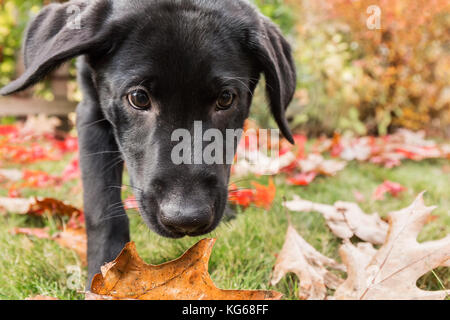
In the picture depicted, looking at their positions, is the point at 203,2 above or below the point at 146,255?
above

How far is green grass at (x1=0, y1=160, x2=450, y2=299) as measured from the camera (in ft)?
5.65

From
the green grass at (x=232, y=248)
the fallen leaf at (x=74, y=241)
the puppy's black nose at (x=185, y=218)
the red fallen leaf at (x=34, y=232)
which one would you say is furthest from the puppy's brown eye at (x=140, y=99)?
the red fallen leaf at (x=34, y=232)

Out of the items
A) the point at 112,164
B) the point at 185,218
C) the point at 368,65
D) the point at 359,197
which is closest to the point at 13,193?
the point at 112,164

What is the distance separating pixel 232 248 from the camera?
198cm

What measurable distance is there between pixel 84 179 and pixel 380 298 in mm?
1357

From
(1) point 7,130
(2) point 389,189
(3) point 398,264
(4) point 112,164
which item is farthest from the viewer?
(1) point 7,130

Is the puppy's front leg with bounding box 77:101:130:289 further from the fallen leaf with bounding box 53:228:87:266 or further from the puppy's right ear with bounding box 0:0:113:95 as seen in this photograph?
the puppy's right ear with bounding box 0:0:113:95

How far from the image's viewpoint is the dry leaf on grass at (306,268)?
5.24 ft

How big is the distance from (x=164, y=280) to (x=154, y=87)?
74 centimetres

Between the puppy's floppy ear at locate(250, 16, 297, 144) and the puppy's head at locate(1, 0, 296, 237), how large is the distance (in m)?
0.01

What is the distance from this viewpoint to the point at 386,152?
14.6ft

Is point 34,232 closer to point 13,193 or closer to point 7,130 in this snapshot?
point 13,193

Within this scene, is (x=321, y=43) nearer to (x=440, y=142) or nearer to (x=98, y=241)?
(x=440, y=142)

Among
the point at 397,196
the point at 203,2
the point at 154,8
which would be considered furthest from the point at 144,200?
the point at 397,196
